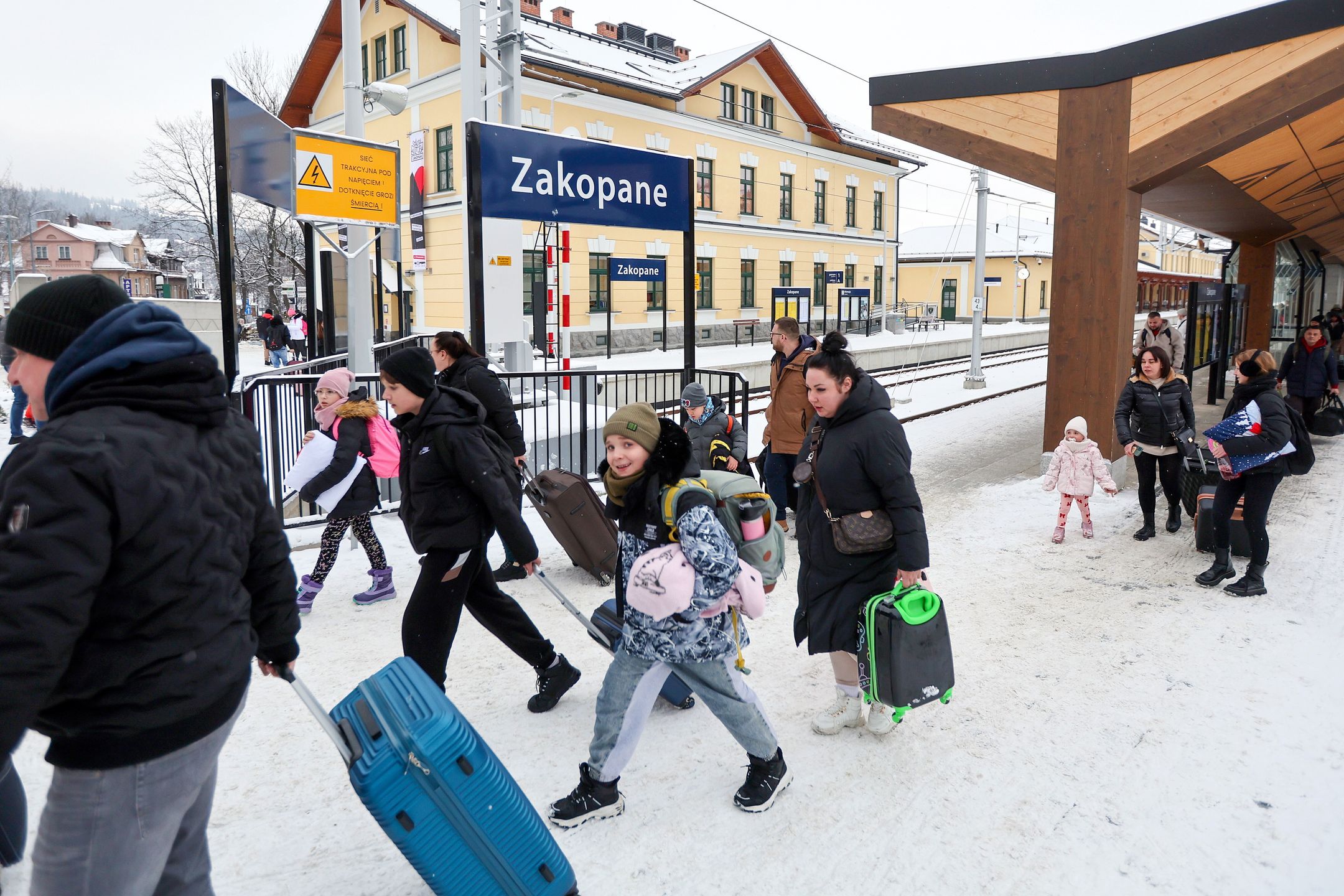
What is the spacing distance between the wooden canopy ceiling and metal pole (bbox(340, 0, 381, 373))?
7.32m

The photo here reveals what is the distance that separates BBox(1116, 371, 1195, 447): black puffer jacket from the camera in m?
7.20

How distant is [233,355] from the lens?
19.4 feet

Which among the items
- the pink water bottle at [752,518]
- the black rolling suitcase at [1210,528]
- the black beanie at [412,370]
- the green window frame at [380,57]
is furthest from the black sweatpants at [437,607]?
the green window frame at [380,57]

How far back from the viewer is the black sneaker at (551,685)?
14.2 feet

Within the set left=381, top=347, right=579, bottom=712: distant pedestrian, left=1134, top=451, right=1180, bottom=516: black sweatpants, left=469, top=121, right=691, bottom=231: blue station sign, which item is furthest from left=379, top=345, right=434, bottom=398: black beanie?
left=1134, top=451, right=1180, bottom=516: black sweatpants

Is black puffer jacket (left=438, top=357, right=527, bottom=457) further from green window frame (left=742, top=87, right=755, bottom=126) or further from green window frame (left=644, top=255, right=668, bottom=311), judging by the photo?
green window frame (left=742, top=87, right=755, bottom=126)

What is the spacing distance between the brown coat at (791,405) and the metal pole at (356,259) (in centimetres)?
728

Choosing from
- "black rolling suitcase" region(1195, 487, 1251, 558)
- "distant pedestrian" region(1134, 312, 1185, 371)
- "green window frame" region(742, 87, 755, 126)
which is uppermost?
"green window frame" region(742, 87, 755, 126)

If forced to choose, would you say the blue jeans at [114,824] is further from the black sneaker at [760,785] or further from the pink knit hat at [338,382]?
the pink knit hat at [338,382]

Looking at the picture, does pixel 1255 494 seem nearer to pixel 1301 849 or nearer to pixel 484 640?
pixel 1301 849

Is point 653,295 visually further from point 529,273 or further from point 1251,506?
point 1251,506

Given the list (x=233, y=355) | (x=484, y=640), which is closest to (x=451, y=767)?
(x=484, y=640)

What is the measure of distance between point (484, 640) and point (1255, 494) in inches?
197

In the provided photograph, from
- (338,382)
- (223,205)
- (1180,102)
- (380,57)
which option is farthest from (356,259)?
(380,57)
